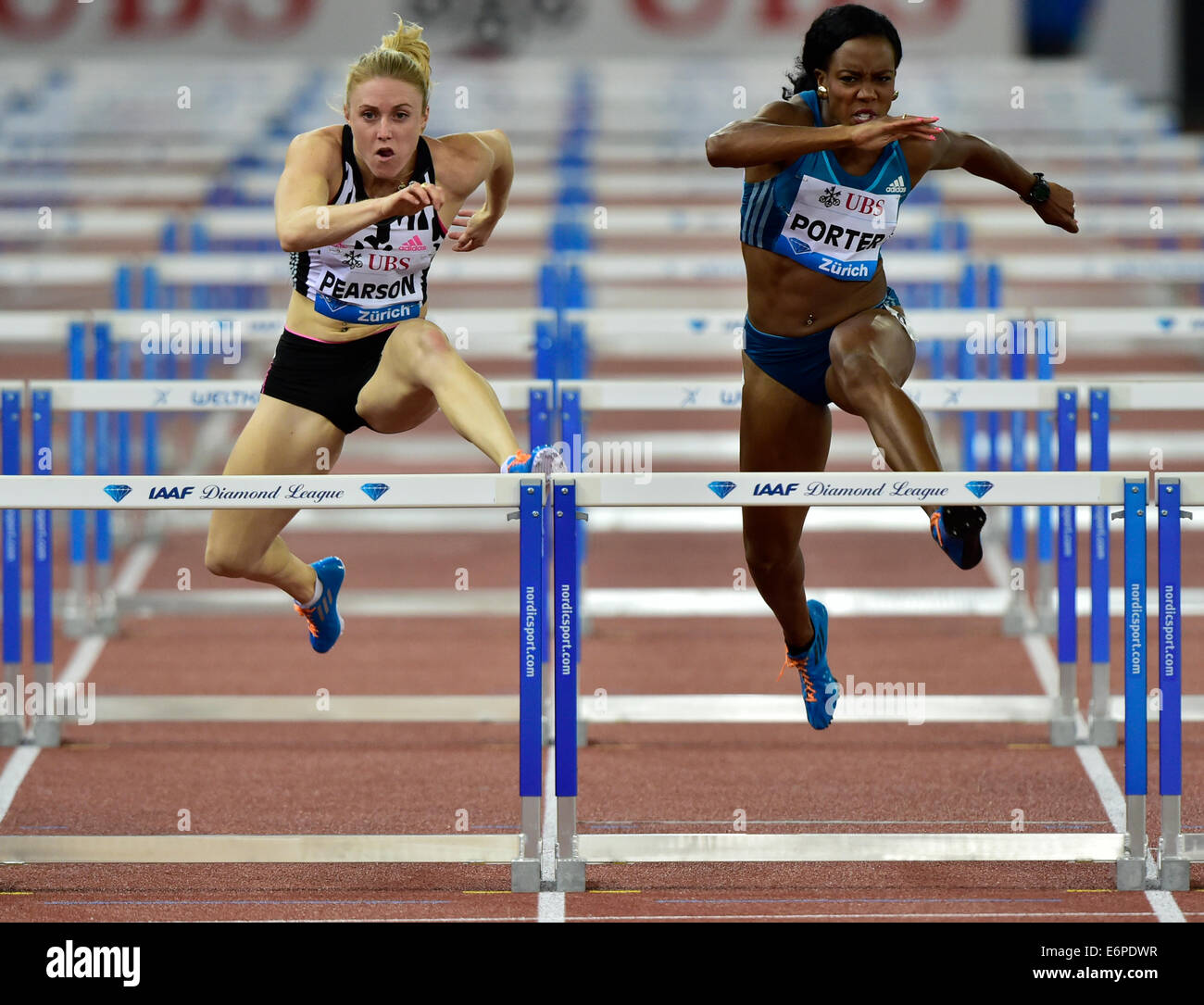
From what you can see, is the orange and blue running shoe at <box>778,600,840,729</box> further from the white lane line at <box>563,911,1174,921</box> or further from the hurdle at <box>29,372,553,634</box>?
the hurdle at <box>29,372,553,634</box>

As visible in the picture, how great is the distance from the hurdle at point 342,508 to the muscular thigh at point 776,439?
2.07 feet

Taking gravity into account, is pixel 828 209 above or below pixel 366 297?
above

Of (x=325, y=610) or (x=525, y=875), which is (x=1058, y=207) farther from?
(x=325, y=610)

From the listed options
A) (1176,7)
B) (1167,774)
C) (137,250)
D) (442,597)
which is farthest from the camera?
(1176,7)

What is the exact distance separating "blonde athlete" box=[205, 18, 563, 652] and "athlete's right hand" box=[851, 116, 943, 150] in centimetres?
98

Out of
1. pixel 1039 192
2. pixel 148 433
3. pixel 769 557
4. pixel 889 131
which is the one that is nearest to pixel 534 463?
pixel 769 557

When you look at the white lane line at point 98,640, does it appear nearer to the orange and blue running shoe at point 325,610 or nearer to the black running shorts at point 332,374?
the orange and blue running shoe at point 325,610

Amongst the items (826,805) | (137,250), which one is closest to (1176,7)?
(137,250)

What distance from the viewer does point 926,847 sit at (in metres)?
4.57

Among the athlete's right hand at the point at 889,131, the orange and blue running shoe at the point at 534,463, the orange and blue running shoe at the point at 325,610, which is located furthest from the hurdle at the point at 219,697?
the athlete's right hand at the point at 889,131

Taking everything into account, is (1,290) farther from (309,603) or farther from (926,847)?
(926,847)

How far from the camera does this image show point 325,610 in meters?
5.25

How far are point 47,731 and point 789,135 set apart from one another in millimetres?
3197
